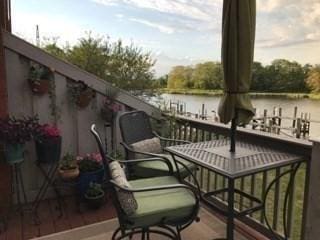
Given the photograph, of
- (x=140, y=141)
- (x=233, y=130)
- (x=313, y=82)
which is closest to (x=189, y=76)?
(x=313, y=82)

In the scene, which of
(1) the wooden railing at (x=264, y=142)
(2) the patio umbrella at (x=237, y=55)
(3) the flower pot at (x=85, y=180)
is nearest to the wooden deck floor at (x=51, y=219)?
(3) the flower pot at (x=85, y=180)

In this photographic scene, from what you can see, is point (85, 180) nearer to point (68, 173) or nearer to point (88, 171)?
point (88, 171)

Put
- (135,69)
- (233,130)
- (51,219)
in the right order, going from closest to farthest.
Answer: (233,130), (51,219), (135,69)

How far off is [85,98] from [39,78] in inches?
21.0

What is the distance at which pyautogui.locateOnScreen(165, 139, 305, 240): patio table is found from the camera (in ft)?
5.67

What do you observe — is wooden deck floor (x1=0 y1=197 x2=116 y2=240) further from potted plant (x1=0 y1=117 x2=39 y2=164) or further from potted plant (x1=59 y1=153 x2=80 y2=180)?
potted plant (x1=0 y1=117 x2=39 y2=164)

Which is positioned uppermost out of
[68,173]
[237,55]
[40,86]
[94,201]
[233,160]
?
[237,55]

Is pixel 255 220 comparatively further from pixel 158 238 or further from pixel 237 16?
pixel 237 16

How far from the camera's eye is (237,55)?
1773 millimetres

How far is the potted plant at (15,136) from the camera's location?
2484mm

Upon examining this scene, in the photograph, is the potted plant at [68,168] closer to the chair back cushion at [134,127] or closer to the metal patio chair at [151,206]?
the chair back cushion at [134,127]

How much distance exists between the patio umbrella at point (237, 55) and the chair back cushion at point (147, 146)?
3.92 feet

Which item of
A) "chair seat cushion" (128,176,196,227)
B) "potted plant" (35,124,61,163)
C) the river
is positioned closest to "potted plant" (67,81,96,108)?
"potted plant" (35,124,61,163)

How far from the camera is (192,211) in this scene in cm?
181
